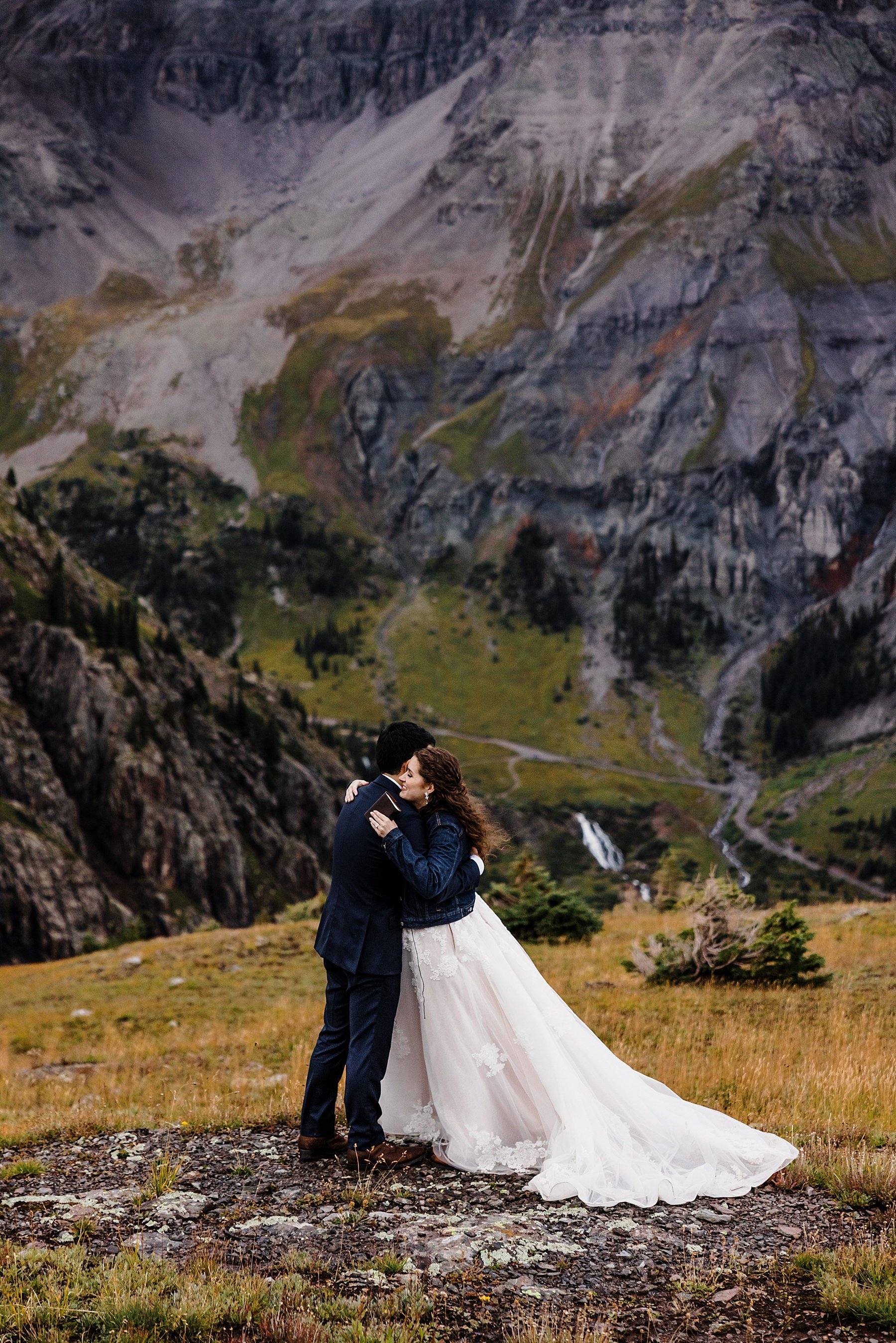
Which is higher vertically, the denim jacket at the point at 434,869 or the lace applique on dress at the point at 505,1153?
the denim jacket at the point at 434,869

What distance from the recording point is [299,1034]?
18344 millimetres

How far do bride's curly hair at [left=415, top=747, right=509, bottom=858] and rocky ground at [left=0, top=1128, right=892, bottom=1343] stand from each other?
3183 millimetres

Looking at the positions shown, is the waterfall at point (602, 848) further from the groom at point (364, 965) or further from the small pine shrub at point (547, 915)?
the groom at point (364, 965)

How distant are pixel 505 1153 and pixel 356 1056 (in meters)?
1.68

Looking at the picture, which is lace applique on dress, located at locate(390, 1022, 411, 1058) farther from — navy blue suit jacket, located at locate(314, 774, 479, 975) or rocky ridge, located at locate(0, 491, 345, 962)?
rocky ridge, located at locate(0, 491, 345, 962)

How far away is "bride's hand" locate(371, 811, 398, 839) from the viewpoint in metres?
9.47

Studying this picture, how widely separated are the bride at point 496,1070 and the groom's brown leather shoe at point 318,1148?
54 centimetres

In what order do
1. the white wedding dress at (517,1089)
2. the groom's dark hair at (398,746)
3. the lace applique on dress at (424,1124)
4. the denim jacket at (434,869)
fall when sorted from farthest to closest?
1. the lace applique on dress at (424,1124)
2. the groom's dark hair at (398,746)
3. the denim jacket at (434,869)
4. the white wedding dress at (517,1089)

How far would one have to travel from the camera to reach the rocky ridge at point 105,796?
66.1m

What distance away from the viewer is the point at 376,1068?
9703 millimetres

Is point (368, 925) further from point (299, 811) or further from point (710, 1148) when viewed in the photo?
point (299, 811)

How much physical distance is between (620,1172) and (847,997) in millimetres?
9974

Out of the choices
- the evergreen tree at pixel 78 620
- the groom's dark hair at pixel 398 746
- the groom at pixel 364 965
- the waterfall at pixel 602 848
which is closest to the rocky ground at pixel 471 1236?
the groom at pixel 364 965

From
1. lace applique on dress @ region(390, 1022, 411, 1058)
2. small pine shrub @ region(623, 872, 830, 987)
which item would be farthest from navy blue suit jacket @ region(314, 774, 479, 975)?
small pine shrub @ region(623, 872, 830, 987)
